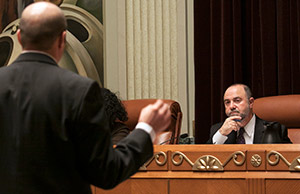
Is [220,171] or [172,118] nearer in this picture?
[220,171]

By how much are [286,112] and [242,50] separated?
43.6 inches

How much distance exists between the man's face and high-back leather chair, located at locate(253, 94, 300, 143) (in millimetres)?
118

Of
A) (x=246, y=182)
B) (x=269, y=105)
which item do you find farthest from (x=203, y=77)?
(x=246, y=182)

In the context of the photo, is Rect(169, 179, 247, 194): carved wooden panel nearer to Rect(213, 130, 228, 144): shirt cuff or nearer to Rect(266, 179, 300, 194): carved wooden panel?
Rect(266, 179, 300, 194): carved wooden panel

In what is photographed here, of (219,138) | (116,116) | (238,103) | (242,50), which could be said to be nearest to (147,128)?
(116,116)

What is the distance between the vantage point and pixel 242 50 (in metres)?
5.11

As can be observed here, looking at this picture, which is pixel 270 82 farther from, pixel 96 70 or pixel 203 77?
pixel 96 70

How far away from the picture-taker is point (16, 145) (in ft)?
5.11

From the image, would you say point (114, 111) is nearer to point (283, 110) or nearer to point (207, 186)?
point (207, 186)

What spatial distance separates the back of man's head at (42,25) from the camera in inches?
62.3

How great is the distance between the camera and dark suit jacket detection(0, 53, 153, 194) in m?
1.53

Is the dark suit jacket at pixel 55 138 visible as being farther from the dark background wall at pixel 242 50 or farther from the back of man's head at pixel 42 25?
the dark background wall at pixel 242 50

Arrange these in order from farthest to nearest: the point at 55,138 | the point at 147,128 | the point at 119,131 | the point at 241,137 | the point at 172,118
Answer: the point at 172,118 < the point at 241,137 < the point at 119,131 < the point at 147,128 < the point at 55,138

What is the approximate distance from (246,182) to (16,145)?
75.8 inches
